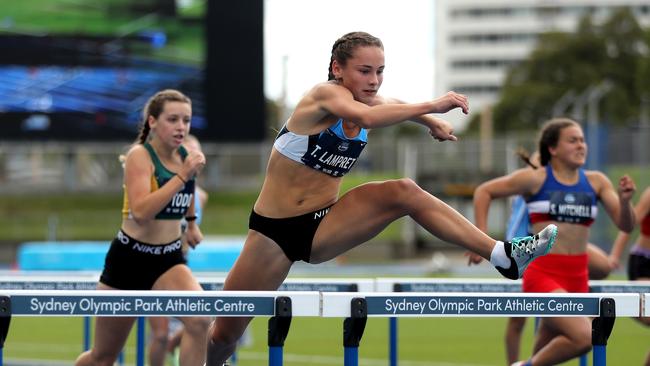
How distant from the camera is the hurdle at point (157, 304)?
17.7 ft

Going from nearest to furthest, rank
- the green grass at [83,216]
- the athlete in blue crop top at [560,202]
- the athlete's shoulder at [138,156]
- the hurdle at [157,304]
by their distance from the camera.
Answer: the hurdle at [157,304] < the athlete's shoulder at [138,156] < the athlete in blue crop top at [560,202] < the green grass at [83,216]

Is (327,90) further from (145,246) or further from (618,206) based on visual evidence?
(618,206)

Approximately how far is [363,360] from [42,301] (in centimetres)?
735

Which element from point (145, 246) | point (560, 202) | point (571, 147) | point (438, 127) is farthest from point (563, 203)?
point (145, 246)

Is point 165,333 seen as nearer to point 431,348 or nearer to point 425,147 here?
point 431,348

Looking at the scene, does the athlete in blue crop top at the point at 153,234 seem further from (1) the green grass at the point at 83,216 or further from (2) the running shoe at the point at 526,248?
(1) the green grass at the point at 83,216

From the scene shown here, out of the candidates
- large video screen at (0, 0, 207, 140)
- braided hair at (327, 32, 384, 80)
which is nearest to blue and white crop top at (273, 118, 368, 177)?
braided hair at (327, 32, 384, 80)

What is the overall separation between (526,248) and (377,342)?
856cm

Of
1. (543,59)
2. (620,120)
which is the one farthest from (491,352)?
(543,59)

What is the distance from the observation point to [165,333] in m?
9.39

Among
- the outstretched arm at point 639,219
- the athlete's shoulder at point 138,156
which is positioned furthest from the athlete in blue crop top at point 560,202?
the athlete's shoulder at point 138,156

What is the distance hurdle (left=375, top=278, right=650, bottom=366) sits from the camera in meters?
7.95

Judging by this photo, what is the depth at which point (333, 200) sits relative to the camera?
21.3 ft

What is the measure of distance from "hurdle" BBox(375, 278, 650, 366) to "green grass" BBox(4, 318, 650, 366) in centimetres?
385
